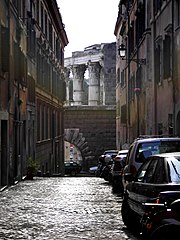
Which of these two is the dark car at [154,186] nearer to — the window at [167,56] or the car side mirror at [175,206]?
the car side mirror at [175,206]

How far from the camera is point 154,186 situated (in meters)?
8.28

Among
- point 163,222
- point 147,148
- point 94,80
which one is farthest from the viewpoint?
point 94,80

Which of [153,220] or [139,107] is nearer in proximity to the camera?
[153,220]

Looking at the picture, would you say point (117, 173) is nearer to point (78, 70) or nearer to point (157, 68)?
point (157, 68)

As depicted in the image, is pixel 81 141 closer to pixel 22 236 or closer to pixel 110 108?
pixel 110 108

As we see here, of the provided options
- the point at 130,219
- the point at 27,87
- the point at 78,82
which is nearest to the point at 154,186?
the point at 130,219

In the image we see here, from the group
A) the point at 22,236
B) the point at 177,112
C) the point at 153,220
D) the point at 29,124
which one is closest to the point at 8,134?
the point at 177,112

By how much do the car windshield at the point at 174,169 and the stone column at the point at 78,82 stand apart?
203 feet

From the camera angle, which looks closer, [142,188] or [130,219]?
[142,188]

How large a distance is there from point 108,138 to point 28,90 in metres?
28.1

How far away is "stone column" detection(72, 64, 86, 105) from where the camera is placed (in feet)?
233

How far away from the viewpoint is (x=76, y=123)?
56531mm

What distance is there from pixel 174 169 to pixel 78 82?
62.4 meters

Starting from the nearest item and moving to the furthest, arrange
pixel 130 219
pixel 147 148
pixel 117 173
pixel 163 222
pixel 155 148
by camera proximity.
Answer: pixel 163 222 < pixel 130 219 < pixel 155 148 < pixel 147 148 < pixel 117 173
